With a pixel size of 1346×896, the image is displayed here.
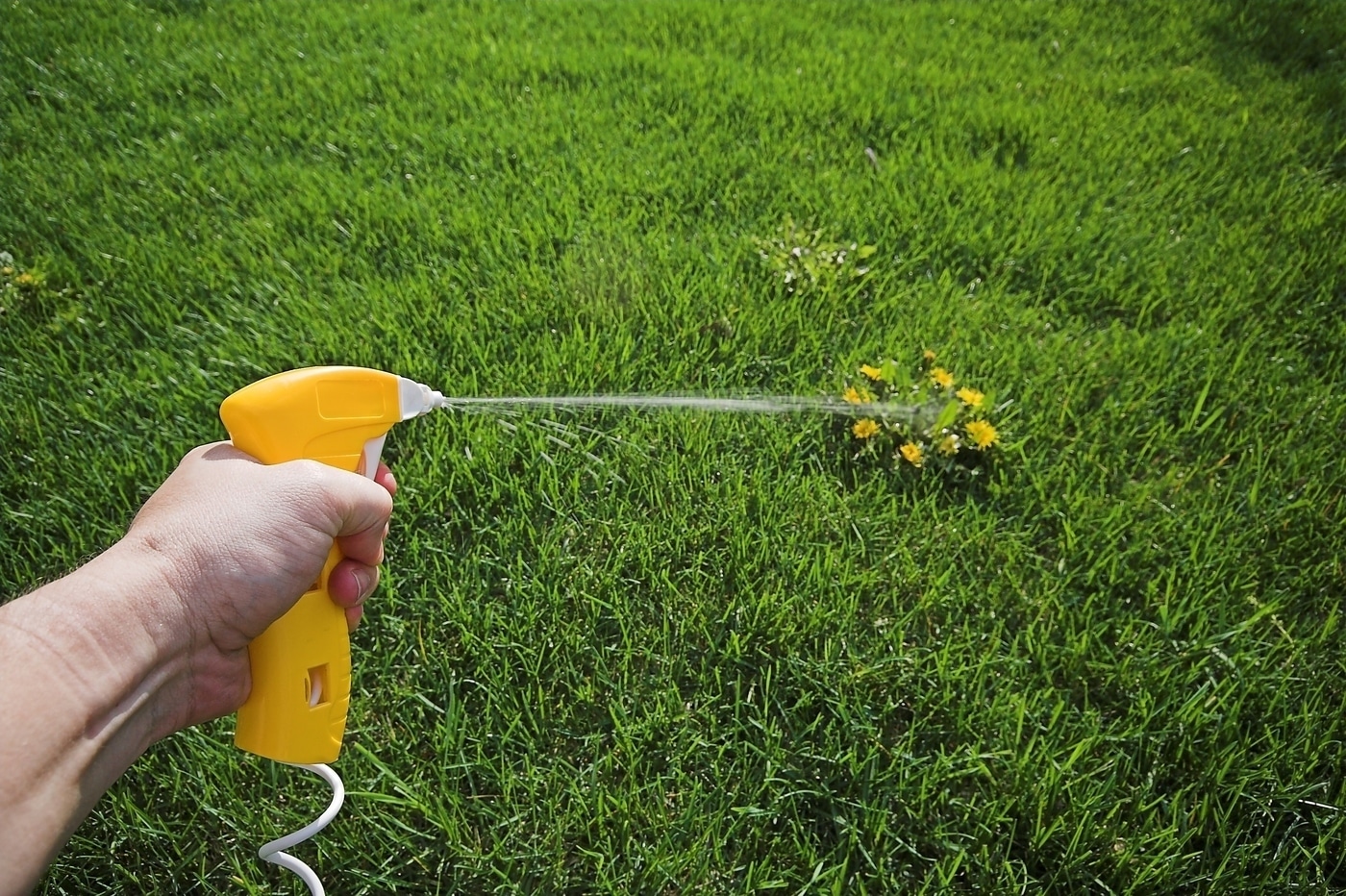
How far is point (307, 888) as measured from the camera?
1.53 metres

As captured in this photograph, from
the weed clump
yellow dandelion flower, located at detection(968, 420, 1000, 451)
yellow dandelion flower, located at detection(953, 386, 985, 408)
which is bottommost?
yellow dandelion flower, located at detection(968, 420, 1000, 451)

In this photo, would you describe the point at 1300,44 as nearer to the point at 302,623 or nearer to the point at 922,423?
the point at 922,423

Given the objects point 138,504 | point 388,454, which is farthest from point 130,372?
point 388,454

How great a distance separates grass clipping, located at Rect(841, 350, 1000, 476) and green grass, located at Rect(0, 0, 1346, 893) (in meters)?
0.09

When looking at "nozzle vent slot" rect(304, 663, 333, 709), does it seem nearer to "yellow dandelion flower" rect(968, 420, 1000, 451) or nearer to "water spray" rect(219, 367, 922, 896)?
"water spray" rect(219, 367, 922, 896)

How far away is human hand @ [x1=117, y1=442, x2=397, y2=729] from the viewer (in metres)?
1.22

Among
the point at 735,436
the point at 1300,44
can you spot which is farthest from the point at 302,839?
the point at 1300,44

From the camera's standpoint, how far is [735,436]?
90.0 inches

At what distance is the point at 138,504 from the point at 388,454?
1.99 feet

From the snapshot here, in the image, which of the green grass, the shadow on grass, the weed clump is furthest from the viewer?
the shadow on grass

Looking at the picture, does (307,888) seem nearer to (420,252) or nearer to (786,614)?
(786,614)

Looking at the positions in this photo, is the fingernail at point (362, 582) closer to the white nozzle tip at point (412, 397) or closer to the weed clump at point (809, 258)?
the white nozzle tip at point (412, 397)

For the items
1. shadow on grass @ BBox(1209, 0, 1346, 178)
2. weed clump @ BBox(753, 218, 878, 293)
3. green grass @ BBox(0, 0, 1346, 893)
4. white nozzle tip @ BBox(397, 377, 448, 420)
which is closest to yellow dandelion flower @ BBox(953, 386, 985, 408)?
green grass @ BBox(0, 0, 1346, 893)

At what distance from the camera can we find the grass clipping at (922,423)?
219cm
